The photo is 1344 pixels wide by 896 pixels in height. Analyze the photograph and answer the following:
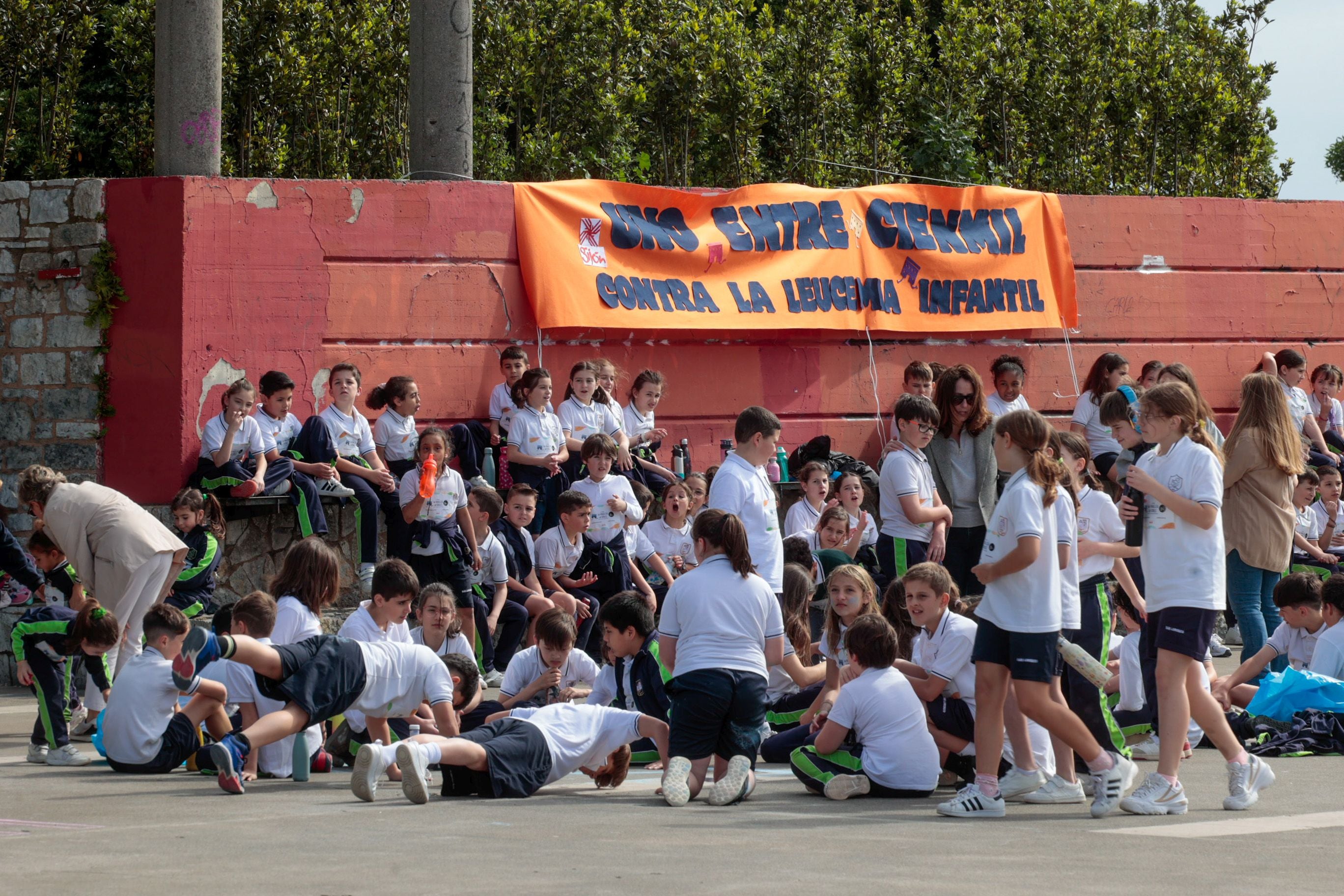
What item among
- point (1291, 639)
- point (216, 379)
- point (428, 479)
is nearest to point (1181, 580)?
point (1291, 639)

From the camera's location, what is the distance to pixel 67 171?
22.4 meters

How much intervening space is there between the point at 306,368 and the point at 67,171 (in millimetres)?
11995

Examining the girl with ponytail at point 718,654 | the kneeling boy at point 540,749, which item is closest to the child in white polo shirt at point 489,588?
the kneeling boy at point 540,749

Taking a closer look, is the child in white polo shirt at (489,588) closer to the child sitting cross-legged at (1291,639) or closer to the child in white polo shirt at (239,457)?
the child in white polo shirt at (239,457)

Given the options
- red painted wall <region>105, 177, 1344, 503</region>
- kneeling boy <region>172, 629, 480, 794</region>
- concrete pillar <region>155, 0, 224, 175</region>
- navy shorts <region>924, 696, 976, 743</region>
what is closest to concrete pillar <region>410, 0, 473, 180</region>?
red painted wall <region>105, 177, 1344, 503</region>

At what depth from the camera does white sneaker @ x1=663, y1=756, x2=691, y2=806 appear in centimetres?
710

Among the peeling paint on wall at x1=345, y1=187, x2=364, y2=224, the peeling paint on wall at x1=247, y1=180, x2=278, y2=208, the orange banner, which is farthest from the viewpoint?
the orange banner

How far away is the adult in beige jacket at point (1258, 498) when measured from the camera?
9.20m

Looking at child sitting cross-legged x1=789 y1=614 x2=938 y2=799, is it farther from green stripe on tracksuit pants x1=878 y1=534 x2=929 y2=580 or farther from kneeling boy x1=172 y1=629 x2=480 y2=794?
green stripe on tracksuit pants x1=878 y1=534 x2=929 y2=580

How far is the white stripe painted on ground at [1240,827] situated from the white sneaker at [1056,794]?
0.70 meters

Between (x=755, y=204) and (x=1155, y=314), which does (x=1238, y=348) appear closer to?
(x=1155, y=314)

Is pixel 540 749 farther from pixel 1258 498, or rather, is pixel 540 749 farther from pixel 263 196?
pixel 263 196

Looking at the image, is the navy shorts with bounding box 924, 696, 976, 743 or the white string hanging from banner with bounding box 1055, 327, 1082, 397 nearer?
the navy shorts with bounding box 924, 696, 976, 743

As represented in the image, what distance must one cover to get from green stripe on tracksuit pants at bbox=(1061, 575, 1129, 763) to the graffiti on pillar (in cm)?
736
